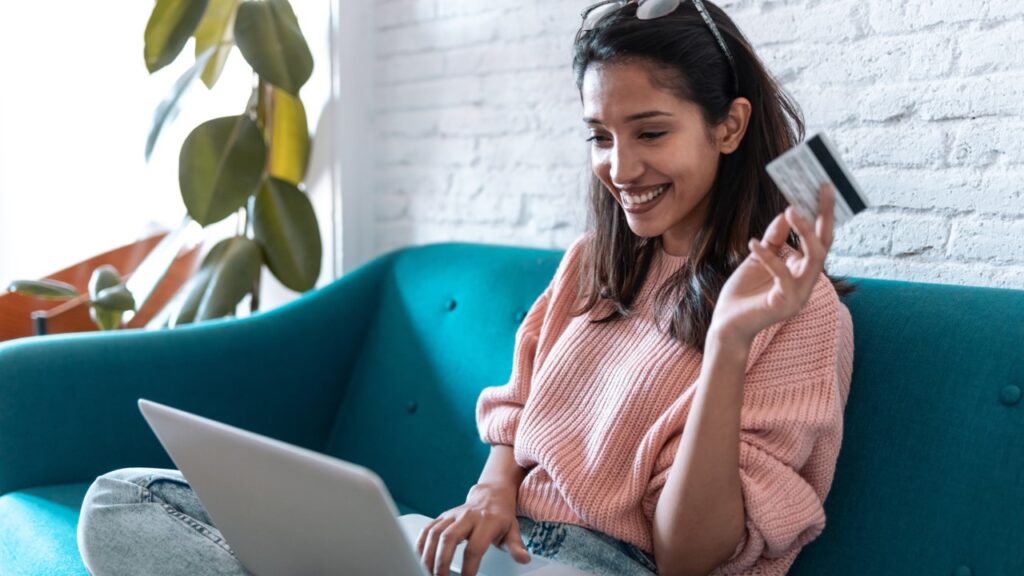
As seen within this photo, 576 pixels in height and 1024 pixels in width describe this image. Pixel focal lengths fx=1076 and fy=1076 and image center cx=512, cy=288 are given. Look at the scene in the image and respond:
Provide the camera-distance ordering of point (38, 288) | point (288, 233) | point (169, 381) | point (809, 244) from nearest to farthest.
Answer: point (809, 244), point (169, 381), point (38, 288), point (288, 233)

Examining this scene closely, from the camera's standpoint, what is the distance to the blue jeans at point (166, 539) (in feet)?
3.85

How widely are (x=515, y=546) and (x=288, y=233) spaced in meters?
1.26

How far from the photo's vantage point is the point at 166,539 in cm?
118

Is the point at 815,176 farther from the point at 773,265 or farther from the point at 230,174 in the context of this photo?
the point at 230,174

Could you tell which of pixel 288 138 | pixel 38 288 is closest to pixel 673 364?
pixel 38 288

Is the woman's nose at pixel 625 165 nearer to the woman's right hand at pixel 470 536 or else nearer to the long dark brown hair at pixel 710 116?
the long dark brown hair at pixel 710 116

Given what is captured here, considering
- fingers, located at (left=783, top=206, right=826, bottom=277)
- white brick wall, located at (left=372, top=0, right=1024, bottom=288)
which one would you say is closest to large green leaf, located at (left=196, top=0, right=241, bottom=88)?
white brick wall, located at (left=372, top=0, right=1024, bottom=288)

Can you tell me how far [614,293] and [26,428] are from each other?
0.96 metres

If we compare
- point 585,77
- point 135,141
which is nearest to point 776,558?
point 585,77

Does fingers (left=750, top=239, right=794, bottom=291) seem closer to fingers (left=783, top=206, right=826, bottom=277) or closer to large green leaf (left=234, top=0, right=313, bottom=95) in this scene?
fingers (left=783, top=206, right=826, bottom=277)

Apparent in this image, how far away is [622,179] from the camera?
1.24 metres

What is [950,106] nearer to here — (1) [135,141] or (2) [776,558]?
(2) [776,558]

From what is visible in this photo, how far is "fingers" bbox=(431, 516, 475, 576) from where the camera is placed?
113 cm

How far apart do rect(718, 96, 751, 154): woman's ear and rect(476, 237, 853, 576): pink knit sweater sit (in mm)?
157
